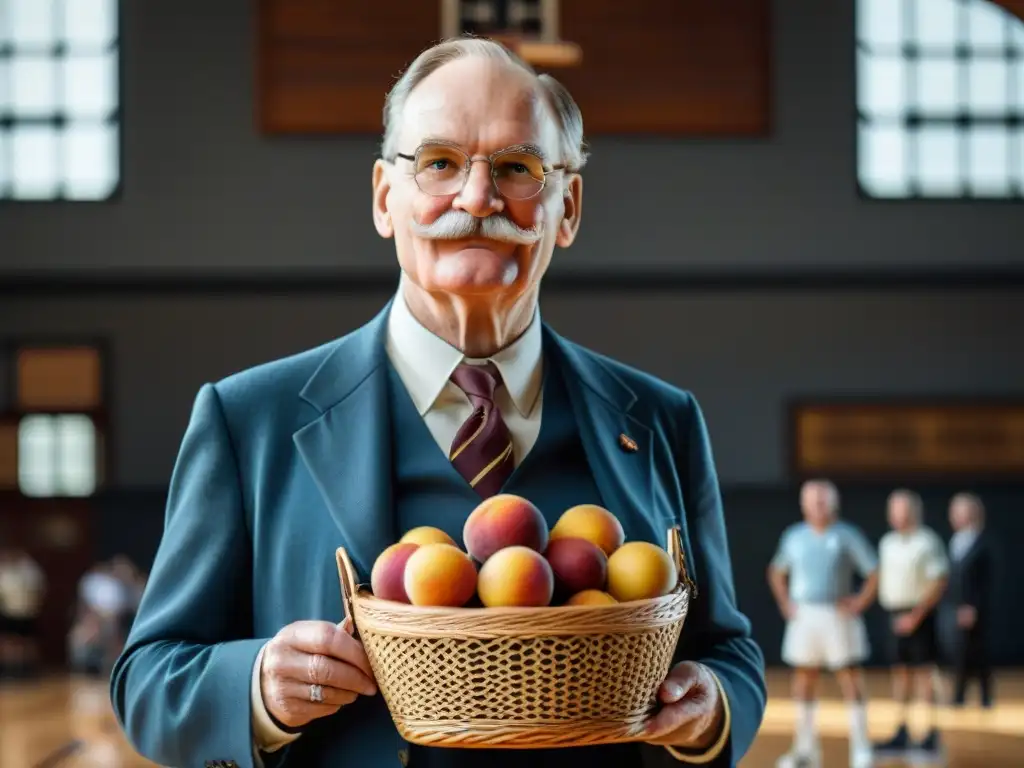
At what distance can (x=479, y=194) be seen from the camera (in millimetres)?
2014

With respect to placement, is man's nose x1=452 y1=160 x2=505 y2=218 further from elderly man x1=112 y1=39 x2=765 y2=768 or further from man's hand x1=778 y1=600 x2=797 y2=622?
man's hand x1=778 y1=600 x2=797 y2=622

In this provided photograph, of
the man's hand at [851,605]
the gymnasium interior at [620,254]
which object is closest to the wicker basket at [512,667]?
the man's hand at [851,605]

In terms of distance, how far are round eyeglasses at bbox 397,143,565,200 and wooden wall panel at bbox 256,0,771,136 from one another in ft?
47.3

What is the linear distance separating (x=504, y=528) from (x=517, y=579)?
10cm

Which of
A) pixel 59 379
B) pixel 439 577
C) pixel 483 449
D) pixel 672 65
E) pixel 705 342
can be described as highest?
pixel 672 65

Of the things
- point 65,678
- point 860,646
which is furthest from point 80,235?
point 860,646

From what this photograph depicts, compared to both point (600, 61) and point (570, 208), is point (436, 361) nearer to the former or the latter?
point (570, 208)

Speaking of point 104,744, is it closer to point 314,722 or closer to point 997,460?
point 314,722

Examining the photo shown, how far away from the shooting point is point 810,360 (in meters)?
16.4

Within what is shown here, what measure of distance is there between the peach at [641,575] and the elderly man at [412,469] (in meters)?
0.15

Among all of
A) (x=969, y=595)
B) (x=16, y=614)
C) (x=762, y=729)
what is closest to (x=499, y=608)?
(x=762, y=729)

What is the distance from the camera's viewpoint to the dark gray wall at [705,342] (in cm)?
1628

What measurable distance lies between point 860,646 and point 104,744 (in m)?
5.15

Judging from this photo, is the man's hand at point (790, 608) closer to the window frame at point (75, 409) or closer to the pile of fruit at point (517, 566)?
the pile of fruit at point (517, 566)
